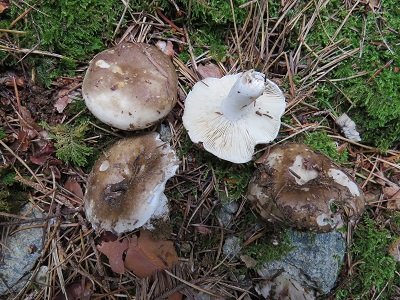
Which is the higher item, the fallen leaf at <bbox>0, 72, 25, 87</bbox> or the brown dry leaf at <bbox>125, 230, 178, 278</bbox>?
the fallen leaf at <bbox>0, 72, 25, 87</bbox>

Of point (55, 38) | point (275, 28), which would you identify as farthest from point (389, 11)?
point (55, 38)

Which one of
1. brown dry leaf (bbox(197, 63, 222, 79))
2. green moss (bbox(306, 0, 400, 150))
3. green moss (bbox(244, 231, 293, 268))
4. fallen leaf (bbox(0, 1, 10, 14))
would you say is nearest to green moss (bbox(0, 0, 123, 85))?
fallen leaf (bbox(0, 1, 10, 14))

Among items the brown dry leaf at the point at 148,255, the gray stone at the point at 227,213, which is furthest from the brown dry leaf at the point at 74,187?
the gray stone at the point at 227,213

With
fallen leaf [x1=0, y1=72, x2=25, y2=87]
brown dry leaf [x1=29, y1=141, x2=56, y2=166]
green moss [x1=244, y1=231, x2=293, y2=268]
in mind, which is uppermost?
fallen leaf [x1=0, y1=72, x2=25, y2=87]

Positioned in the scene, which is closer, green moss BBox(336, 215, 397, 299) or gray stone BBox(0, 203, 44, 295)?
gray stone BBox(0, 203, 44, 295)

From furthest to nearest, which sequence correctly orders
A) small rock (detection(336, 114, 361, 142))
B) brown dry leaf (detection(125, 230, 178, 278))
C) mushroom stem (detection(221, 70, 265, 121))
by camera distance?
small rock (detection(336, 114, 361, 142)) → brown dry leaf (detection(125, 230, 178, 278)) → mushroom stem (detection(221, 70, 265, 121))

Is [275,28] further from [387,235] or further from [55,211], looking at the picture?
[55,211]

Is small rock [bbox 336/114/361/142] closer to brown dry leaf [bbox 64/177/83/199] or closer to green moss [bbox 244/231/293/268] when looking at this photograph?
green moss [bbox 244/231/293/268]
